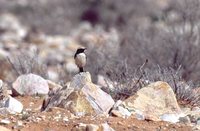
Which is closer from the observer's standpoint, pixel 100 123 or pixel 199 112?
pixel 100 123

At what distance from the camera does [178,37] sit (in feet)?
46.9

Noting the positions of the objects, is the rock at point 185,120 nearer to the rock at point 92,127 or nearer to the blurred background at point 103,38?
the rock at point 92,127

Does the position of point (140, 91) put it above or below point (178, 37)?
below

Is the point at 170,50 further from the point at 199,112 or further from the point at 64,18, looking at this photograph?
the point at 64,18

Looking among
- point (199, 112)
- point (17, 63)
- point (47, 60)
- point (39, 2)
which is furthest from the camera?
point (39, 2)

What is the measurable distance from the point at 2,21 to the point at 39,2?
3547mm

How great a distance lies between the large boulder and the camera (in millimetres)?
8078

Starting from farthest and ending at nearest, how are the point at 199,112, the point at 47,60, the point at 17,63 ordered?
the point at 47,60 < the point at 17,63 < the point at 199,112

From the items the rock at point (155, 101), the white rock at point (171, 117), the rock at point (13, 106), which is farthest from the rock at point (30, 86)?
the white rock at point (171, 117)

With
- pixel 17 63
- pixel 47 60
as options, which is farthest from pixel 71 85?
pixel 47 60

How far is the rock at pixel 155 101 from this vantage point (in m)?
8.24

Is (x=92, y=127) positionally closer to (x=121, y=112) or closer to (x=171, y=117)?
(x=121, y=112)

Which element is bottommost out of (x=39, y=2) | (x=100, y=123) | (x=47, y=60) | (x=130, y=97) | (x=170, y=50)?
(x=100, y=123)

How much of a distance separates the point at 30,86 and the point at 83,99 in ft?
5.33
